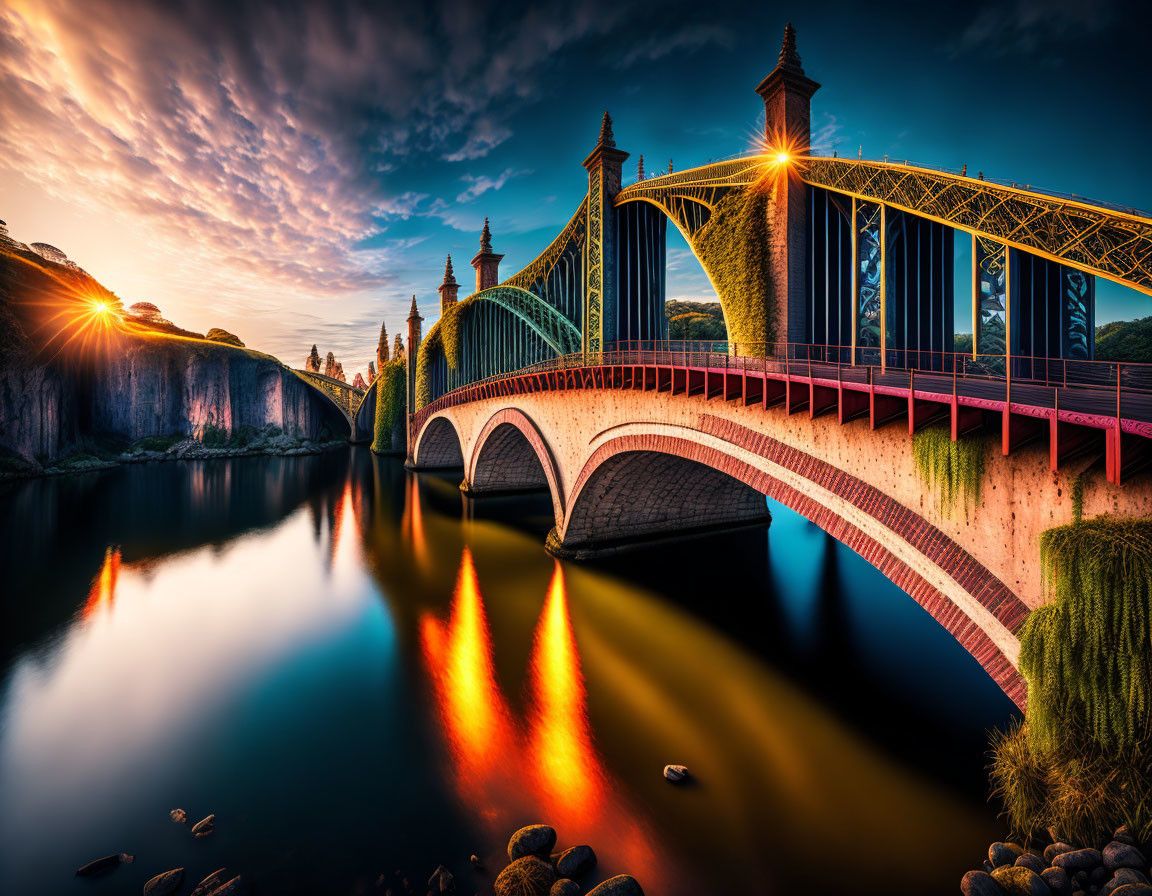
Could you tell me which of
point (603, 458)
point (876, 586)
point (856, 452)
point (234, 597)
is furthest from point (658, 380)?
point (234, 597)

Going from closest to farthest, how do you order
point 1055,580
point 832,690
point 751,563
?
point 1055,580 < point 832,690 < point 751,563

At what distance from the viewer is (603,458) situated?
70.6 ft

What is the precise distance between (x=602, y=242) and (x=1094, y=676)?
80.2 ft

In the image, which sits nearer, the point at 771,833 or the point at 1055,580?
the point at 1055,580

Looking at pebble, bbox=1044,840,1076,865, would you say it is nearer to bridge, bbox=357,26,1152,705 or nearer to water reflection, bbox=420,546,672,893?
bridge, bbox=357,26,1152,705

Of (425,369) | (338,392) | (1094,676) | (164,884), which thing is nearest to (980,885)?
(1094,676)

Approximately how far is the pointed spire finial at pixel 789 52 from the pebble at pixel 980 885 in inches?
817

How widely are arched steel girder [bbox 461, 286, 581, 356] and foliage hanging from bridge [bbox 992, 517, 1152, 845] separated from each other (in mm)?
24480

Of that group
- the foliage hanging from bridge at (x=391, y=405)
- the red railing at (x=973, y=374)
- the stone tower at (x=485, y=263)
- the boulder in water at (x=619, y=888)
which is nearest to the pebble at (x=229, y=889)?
the boulder in water at (x=619, y=888)

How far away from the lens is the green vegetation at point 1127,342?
17.0m

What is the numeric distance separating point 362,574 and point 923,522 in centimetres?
2159

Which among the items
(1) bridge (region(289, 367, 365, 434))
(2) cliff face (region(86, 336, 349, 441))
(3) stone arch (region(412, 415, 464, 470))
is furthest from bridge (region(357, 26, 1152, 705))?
(1) bridge (region(289, 367, 365, 434))

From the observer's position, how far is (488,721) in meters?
12.4

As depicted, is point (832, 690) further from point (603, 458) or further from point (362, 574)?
point (362, 574)
